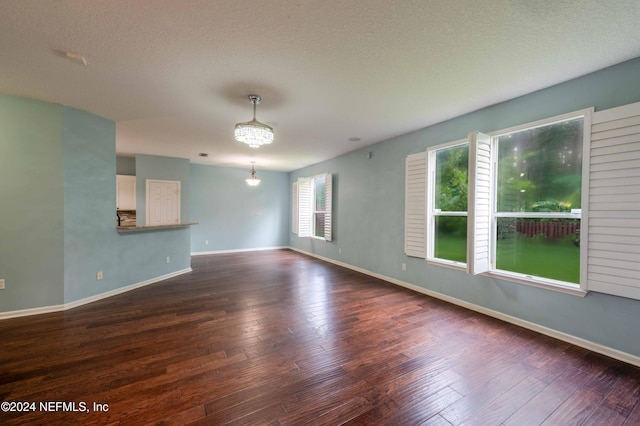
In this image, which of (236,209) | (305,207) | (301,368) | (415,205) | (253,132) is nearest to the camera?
(301,368)

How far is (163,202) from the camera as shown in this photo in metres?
6.11

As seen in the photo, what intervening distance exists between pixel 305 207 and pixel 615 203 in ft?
19.2

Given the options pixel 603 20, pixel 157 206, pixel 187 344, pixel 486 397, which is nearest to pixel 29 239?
pixel 187 344

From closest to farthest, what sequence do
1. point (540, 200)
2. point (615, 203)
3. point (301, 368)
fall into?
point (301, 368) → point (615, 203) → point (540, 200)

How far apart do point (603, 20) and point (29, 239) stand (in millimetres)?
5921

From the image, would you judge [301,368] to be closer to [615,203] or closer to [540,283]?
[540,283]

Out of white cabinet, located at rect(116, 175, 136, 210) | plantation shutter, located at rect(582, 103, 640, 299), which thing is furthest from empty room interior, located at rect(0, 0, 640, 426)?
white cabinet, located at rect(116, 175, 136, 210)

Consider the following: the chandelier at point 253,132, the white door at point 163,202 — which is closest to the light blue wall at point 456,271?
the chandelier at point 253,132

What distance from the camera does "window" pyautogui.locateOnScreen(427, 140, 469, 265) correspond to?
11.8 feet

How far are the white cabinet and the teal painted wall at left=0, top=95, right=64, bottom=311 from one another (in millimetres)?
3167

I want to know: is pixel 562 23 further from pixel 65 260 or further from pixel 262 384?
pixel 65 260

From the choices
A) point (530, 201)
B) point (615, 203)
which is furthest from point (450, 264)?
point (615, 203)

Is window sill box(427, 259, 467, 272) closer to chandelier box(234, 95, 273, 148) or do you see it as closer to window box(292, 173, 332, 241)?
chandelier box(234, 95, 273, 148)

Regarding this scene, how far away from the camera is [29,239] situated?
2980 mm
